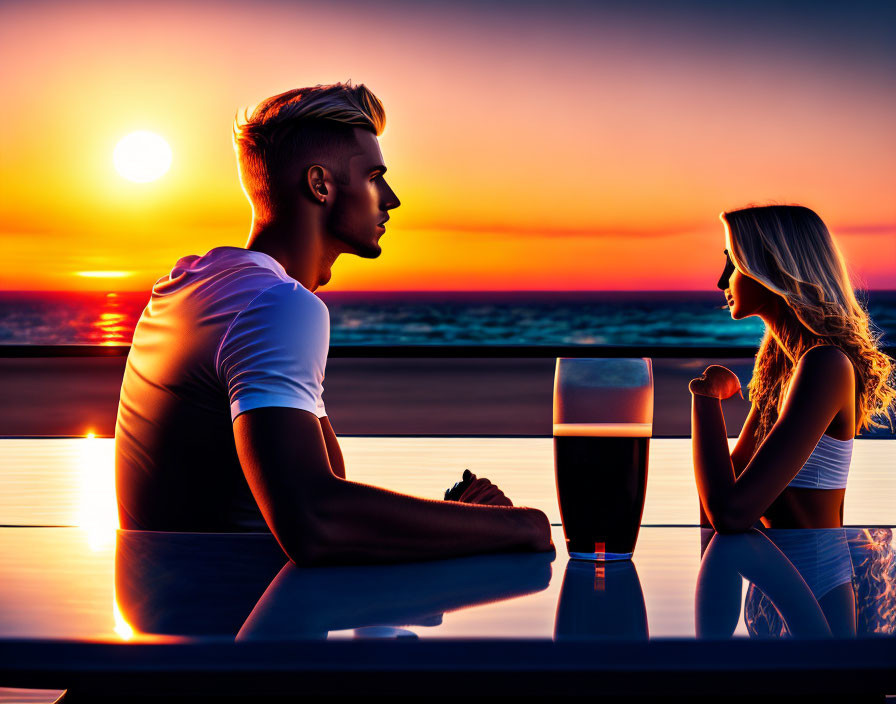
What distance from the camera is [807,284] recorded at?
83.1 inches

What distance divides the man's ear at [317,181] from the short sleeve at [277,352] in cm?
30

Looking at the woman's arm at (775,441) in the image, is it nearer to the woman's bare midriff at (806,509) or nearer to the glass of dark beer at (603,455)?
the woman's bare midriff at (806,509)

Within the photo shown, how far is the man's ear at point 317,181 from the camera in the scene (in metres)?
1.33

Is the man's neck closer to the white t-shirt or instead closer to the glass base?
the white t-shirt

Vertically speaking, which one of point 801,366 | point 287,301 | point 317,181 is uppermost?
point 317,181

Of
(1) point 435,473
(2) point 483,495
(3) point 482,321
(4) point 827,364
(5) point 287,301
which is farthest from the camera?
(3) point 482,321

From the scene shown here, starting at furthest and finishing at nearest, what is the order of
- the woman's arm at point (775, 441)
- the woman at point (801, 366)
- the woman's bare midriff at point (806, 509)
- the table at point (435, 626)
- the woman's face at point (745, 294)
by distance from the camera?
the woman's face at point (745, 294) < the woman's bare midriff at point (806, 509) < the woman at point (801, 366) < the woman's arm at point (775, 441) < the table at point (435, 626)

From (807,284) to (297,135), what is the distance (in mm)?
1265

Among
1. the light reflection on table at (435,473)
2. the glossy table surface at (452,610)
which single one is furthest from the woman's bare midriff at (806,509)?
the light reflection on table at (435,473)

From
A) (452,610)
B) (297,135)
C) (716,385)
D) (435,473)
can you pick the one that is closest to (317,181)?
(297,135)

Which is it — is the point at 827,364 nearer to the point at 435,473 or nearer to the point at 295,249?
the point at 295,249

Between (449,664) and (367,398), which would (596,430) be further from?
(367,398)

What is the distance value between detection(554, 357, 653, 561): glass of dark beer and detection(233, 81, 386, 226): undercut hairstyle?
524 mm

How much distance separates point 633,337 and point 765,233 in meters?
28.0
